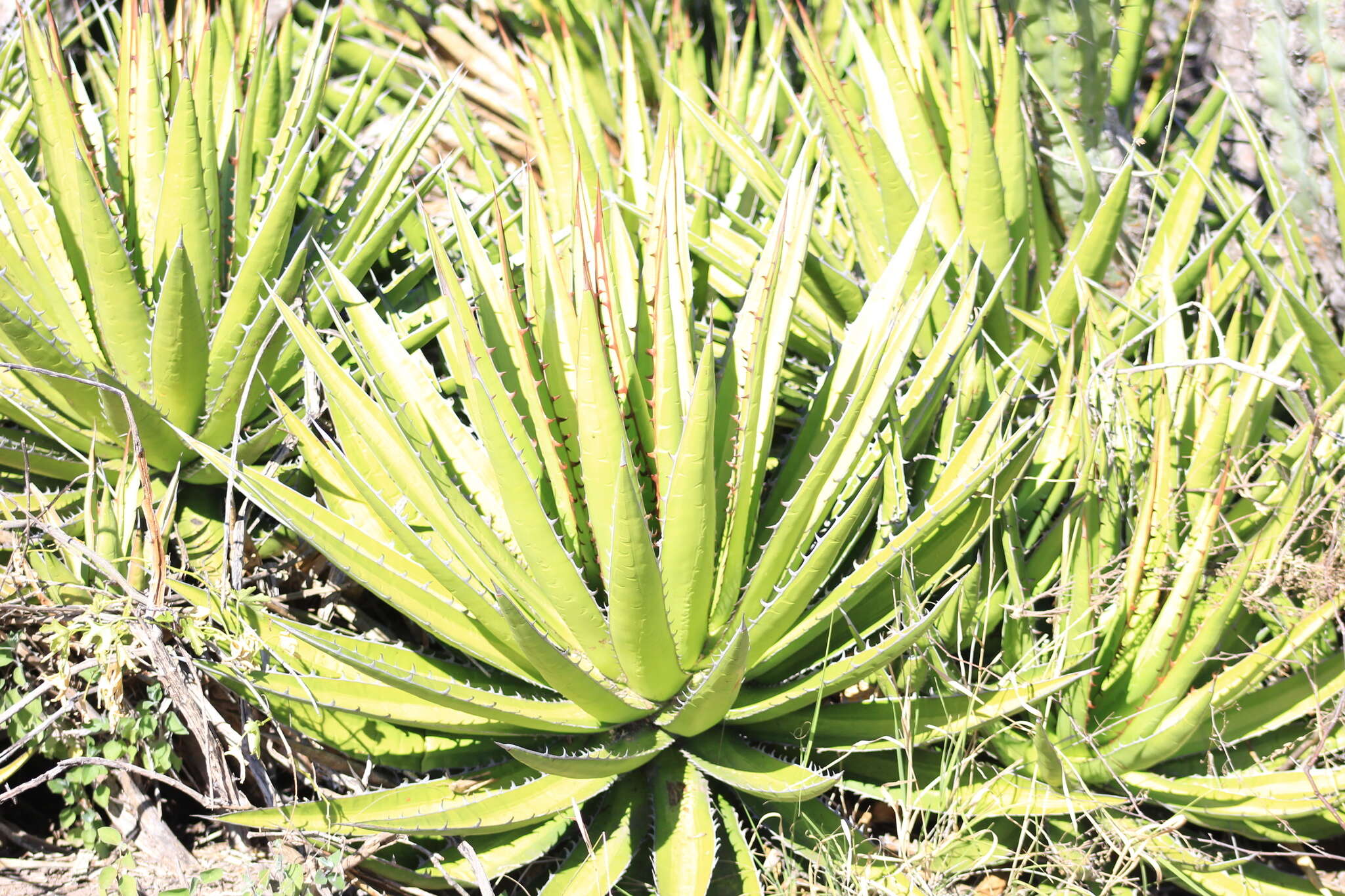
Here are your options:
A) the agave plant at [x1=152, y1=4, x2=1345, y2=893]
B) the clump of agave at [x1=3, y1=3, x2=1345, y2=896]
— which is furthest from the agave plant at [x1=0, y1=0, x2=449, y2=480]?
the agave plant at [x1=152, y1=4, x2=1345, y2=893]

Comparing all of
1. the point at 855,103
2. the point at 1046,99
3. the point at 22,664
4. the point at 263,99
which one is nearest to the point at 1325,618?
the point at 1046,99

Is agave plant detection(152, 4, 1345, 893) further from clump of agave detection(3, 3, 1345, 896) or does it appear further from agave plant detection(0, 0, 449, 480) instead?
agave plant detection(0, 0, 449, 480)

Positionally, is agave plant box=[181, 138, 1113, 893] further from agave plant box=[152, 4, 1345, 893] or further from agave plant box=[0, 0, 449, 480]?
agave plant box=[0, 0, 449, 480]

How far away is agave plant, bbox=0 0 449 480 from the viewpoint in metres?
2.07

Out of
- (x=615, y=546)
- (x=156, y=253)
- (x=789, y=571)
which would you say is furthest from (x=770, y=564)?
(x=156, y=253)

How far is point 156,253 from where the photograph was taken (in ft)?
7.45

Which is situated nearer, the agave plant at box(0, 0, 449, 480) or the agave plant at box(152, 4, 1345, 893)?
the agave plant at box(152, 4, 1345, 893)

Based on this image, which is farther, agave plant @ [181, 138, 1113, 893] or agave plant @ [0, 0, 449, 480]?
agave plant @ [0, 0, 449, 480]

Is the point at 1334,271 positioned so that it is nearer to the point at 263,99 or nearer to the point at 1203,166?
the point at 1203,166

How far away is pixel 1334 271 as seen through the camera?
8.92 ft

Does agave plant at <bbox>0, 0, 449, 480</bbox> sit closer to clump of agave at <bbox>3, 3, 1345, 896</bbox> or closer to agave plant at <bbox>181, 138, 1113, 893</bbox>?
clump of agave at <bbox>3, 3, 1345, 896</bbox>

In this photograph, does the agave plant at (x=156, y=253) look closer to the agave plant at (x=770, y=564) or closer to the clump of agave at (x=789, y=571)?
the clump of agave at (x=789, y=571)

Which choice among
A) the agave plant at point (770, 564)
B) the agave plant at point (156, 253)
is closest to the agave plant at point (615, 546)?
the agave plant at point (770, 564)

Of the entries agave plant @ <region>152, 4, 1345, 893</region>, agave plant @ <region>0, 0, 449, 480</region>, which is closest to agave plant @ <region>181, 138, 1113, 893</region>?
agave plant @ <region>152, 4, 1345, 893</region>
